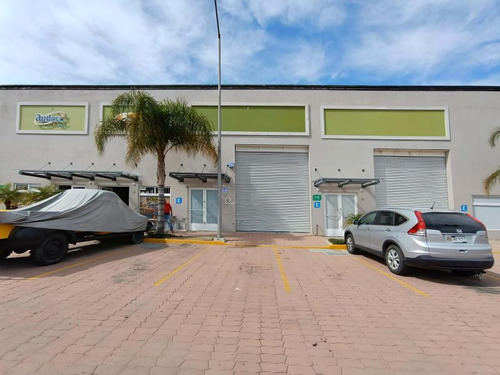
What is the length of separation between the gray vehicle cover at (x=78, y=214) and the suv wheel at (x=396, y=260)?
28.6 feet

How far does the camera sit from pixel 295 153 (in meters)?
17.5

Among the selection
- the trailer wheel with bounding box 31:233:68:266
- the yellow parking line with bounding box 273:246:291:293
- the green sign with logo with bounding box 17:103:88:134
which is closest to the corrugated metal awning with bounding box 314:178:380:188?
the yellow parking line with bounding box 273:246:291:293

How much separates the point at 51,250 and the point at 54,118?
13722mm

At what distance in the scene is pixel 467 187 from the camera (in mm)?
17000

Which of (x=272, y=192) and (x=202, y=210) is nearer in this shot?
(x=202, y=210)

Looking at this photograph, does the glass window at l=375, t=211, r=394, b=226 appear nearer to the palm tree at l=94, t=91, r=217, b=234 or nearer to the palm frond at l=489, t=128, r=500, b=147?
the palm tree at l=94, t=91, r=217, b=234

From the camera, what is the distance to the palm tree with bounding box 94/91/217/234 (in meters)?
12.0

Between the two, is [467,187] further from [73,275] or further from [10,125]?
[10,125]

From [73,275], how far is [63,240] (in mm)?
1906

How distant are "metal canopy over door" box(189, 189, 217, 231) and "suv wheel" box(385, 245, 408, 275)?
1127 centimetres

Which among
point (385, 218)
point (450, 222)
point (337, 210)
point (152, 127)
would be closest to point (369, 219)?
point (385, 218)

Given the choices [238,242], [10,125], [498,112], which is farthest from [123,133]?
[498,112]

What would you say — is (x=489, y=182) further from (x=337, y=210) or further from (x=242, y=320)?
(x=242, y=320)

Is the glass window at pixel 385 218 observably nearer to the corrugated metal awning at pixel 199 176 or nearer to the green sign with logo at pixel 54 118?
the corrugated metal awning at pixel 199 176
